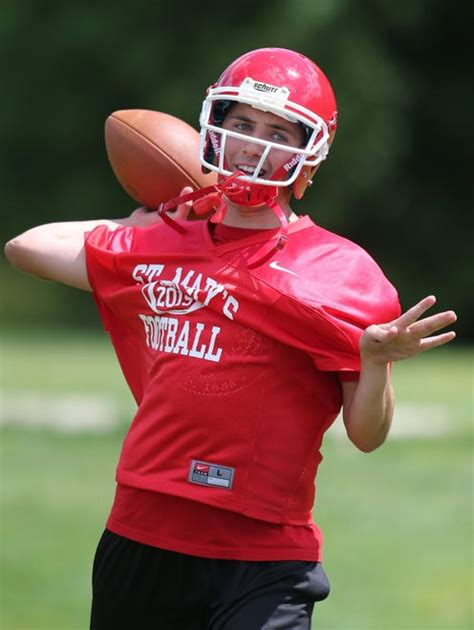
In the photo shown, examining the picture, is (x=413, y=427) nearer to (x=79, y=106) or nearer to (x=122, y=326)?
(x=122, y=326)

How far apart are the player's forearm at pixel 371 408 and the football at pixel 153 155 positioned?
1.00 metres

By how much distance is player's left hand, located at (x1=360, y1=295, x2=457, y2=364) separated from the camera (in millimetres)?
3061

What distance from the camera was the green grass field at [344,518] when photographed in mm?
5977

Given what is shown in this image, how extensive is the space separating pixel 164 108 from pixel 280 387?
18351 mm

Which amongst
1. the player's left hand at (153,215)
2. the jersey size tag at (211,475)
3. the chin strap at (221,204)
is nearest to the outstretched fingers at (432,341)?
the chin strap at (221,204)

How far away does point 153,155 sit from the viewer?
404 cm

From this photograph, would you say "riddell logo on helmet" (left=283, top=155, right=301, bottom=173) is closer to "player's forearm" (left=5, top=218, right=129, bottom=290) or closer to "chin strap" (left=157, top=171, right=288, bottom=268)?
"chin strap" (left=157, top=171, right=288, bottom=268)

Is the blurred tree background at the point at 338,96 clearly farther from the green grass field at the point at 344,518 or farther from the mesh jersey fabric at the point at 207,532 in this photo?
the mesh jersey fabric at the point at 207,532

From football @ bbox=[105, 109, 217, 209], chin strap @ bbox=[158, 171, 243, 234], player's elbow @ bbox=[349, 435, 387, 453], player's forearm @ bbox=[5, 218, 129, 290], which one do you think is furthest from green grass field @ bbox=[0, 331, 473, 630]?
chin strap @ bbox=[158, 171, 243, 234]

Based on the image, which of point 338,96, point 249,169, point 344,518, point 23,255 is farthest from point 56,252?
point 338,96

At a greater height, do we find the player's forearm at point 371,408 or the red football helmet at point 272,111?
the red football helmet at point 272,111

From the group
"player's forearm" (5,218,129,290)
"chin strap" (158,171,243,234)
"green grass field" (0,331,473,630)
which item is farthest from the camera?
"green grass field" (0,331,473,630)

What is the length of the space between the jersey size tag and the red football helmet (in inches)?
25.2

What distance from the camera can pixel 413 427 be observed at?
34.4ft
